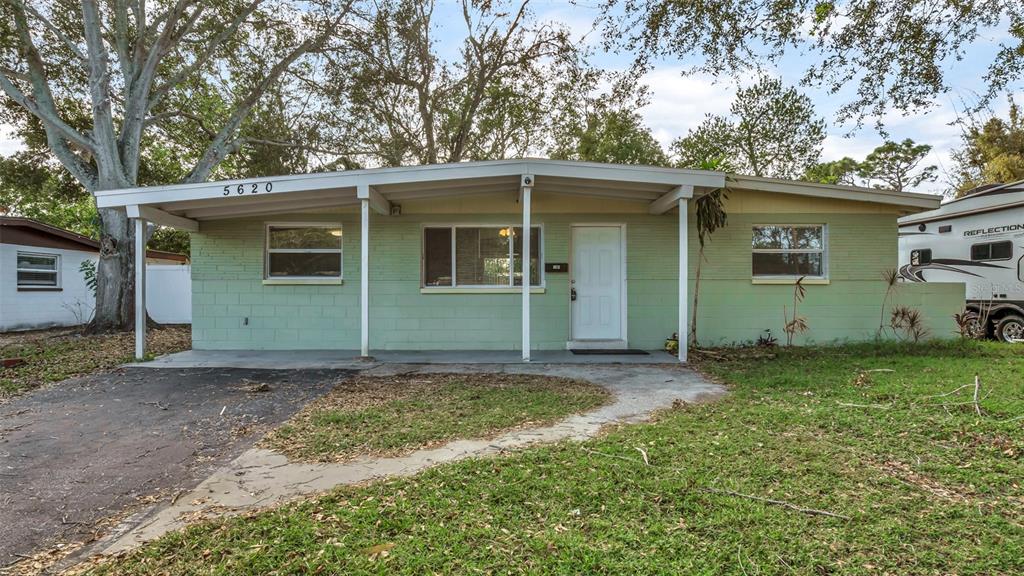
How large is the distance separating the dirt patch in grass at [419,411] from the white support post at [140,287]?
12.6 feet

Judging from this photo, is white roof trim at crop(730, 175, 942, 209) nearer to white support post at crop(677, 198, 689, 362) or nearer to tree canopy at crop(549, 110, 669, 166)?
white support post at crop(677, 198, 689, 362)

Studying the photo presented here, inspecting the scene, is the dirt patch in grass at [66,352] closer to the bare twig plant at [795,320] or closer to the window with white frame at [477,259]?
the window with white frame at [477,259]

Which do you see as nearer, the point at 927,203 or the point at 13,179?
the point at 927,203

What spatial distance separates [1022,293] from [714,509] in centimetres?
938

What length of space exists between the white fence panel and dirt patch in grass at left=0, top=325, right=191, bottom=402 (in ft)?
4.98

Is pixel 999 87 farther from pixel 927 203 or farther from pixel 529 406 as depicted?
pixel 529 406

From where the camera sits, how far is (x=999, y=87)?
22.3 ft

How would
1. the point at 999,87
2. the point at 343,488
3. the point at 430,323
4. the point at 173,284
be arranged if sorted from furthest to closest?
the point at 173,284
the point at 430,323
the point at 999,87
the point at 343,488

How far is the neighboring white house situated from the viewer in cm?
1145

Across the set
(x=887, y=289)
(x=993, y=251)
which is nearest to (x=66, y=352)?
(x=887, y=289)

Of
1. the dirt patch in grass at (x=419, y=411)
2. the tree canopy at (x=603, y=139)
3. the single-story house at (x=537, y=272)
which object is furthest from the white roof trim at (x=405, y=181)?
the tree canopy at (x=603, y=139)

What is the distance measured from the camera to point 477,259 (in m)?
8.06

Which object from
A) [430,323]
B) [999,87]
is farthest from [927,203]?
[430,323]

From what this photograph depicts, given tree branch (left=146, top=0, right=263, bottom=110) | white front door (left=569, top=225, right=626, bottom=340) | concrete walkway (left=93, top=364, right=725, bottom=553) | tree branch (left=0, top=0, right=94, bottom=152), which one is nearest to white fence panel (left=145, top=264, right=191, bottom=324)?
tree branch (left=0, top=0, right=94, bottom=152)
